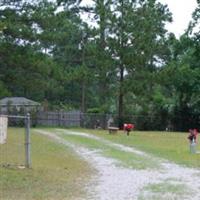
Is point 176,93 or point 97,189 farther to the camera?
point 176,93

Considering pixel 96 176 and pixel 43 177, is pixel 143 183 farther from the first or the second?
pixel 43 177

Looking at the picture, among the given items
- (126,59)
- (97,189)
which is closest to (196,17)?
(126,59)

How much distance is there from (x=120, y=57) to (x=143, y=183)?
44.9 meters

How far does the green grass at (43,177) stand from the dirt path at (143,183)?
39 centimetres

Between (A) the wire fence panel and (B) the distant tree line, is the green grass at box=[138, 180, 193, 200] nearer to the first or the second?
(A) the wire fence panel

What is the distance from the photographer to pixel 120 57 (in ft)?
195

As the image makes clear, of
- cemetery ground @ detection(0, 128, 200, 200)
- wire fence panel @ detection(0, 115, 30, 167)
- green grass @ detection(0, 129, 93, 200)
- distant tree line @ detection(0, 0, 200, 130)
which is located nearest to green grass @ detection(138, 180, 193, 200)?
cemetery ground @ detection(0, 128, 200, 200)

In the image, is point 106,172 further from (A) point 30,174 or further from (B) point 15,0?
(B) point 15,0

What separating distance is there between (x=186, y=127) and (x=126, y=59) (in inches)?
348

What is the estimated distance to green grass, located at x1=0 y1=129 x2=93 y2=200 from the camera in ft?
41.8

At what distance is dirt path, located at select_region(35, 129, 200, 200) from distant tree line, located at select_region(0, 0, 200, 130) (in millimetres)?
31924

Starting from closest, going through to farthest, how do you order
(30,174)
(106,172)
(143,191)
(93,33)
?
(143,191) → (30,174) → (106,172) → (93,33)

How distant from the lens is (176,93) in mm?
63062

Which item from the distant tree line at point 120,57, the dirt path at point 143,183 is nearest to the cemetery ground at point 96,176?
the dirt path at point 143,183
